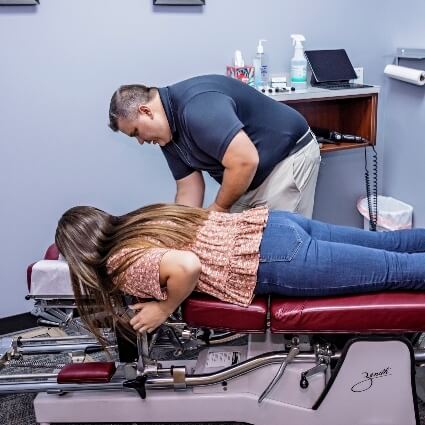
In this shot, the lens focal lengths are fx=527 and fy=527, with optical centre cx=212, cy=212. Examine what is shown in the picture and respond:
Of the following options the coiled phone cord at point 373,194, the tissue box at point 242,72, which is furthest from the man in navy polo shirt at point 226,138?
the coiled phone cord at point 373,194

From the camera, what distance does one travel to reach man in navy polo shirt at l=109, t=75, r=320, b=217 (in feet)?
5.06

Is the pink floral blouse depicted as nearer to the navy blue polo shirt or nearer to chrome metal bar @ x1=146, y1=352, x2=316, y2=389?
chrome metal bar @ x1=146, y1=352, x2=316, y2=389

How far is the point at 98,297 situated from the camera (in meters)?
1.29

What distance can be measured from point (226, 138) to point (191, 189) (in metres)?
0.38

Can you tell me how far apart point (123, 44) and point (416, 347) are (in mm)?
1487

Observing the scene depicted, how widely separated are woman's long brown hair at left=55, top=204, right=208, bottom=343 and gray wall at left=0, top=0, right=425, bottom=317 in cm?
80

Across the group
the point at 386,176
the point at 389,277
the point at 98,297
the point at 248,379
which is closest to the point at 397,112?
the point at 386,176

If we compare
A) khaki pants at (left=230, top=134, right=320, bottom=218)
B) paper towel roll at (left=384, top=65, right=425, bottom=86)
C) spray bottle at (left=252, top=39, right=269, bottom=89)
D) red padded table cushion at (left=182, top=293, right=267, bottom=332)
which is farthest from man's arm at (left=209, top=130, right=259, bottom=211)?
paper towel roll at (left=384, top=65, right=425, bottom=86)

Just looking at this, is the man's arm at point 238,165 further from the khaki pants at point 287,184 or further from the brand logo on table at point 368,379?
the brand logo on table at point 368,379

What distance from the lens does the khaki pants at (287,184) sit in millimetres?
1829

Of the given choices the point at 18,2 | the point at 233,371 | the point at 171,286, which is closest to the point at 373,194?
the point at 233,371

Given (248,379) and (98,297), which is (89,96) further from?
(248,379)

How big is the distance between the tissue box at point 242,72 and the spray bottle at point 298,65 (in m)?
0.21

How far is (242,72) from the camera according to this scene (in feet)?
7.06
